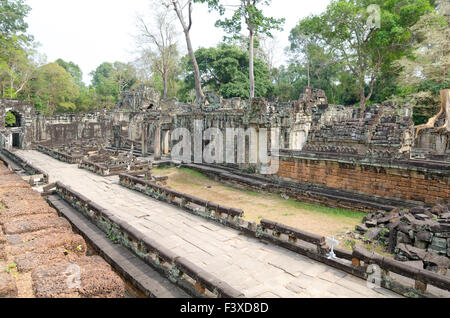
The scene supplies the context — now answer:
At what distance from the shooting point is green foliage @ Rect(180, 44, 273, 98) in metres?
33.6

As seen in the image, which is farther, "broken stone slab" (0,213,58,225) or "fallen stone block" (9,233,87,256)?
"broken stone slab" (0,213,58,225)

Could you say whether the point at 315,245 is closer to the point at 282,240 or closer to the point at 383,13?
the point at 282,240

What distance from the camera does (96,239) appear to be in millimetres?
6812

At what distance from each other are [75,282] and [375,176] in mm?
9816

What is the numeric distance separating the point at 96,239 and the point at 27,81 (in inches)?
1491

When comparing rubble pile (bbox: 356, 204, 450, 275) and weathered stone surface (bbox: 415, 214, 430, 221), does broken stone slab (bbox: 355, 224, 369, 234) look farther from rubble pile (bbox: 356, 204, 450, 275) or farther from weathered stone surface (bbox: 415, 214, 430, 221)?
weathered stone surface (bbox: 415, 214, 430, 221)

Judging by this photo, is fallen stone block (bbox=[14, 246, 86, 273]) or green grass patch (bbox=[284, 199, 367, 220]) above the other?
fallen stone block (bbox=[14, 246, 86, 273])

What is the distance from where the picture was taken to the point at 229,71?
33.8m

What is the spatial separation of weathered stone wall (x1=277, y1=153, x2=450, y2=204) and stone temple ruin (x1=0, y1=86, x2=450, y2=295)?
31 millimetres

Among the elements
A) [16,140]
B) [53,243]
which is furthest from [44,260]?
[16,140]

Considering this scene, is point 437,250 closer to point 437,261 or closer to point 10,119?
point 437,261

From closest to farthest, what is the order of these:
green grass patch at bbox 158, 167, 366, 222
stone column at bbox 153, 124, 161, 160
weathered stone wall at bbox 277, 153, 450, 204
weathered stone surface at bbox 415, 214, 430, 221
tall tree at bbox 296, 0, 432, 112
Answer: weathered stone surface at bbox 415, 214, 430, 221 → weathered stone wall at bbox 277, 153, 450, 204 → green grass patch at bbox 158, 167, 366, 222 → stone column at bbox 153, 124, 161, 160 → tall tree at bbox 296, 0, 432, 112

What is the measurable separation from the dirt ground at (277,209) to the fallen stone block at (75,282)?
474cm

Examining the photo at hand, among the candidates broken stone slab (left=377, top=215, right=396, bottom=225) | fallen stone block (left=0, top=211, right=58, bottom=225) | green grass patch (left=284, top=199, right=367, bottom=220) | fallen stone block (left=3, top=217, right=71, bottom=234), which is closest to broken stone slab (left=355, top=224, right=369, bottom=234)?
broken stone slab (left=377, top=215, right=396, bottom=225)
